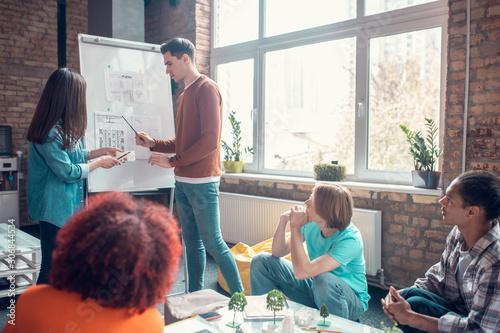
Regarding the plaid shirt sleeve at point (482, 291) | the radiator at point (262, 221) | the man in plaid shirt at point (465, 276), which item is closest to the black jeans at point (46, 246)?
the man in plaid shirt at point (465, 276)

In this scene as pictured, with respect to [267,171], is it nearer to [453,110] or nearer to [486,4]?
[453,110]

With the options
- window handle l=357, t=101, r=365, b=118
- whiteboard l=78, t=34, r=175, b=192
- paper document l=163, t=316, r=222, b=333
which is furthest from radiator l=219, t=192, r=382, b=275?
paper document l=163, t=316, r=222, b=333

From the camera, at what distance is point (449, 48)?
9.30ft

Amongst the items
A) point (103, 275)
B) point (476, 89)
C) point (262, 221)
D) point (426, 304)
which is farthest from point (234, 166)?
point (103, 275)

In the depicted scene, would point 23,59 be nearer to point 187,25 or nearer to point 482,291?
point 187,25

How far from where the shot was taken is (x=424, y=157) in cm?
304

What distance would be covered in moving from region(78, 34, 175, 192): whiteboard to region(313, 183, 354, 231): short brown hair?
1.47 metres

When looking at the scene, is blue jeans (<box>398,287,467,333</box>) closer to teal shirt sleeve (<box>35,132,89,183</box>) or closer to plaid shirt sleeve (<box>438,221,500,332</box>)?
plaid shirt sleeve (<box>438,221,500,332</box>)

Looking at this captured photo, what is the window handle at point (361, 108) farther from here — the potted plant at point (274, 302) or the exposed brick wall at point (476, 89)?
the potted plant at point (274, 302)

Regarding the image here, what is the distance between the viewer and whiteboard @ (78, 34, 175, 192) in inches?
114

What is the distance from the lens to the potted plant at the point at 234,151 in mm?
4410

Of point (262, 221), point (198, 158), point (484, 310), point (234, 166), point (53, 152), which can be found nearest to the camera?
point (484, 310)

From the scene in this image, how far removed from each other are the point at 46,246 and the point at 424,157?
8.00ft

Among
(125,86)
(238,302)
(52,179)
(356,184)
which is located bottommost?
(238,302)
